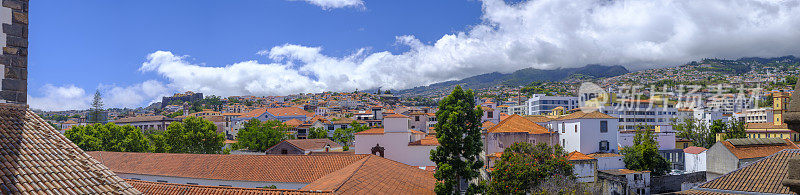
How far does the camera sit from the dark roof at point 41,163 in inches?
203

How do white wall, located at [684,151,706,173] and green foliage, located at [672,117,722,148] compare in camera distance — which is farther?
green foliage, located at [672,117,722,148]

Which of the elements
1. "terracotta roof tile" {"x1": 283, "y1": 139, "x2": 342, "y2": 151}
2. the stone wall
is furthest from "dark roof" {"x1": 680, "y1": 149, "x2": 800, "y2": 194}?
"terracotta roof tile" {"x1": 283, "y1": 139, "x2": 342, "y2": 151}

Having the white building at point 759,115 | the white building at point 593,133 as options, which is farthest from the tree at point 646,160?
the white building at point 759,115

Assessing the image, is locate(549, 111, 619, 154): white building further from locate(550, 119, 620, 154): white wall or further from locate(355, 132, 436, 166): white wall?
locate(355, 132, 436, 166): white wall

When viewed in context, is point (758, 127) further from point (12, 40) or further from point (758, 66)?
point (758, 66)

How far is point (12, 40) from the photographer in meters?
6.46

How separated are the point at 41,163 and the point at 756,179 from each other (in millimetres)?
21264

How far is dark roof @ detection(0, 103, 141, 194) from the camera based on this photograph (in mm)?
5156

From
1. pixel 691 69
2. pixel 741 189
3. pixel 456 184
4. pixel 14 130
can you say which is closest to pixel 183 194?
pixel 14 130

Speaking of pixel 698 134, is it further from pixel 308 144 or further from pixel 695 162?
pixel 308 144

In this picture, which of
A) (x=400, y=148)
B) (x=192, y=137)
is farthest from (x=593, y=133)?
(x=192, y=137)

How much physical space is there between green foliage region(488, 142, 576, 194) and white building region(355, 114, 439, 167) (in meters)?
9.31

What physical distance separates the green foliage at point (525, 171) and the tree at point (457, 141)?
227 centimetres

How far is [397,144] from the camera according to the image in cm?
3136
